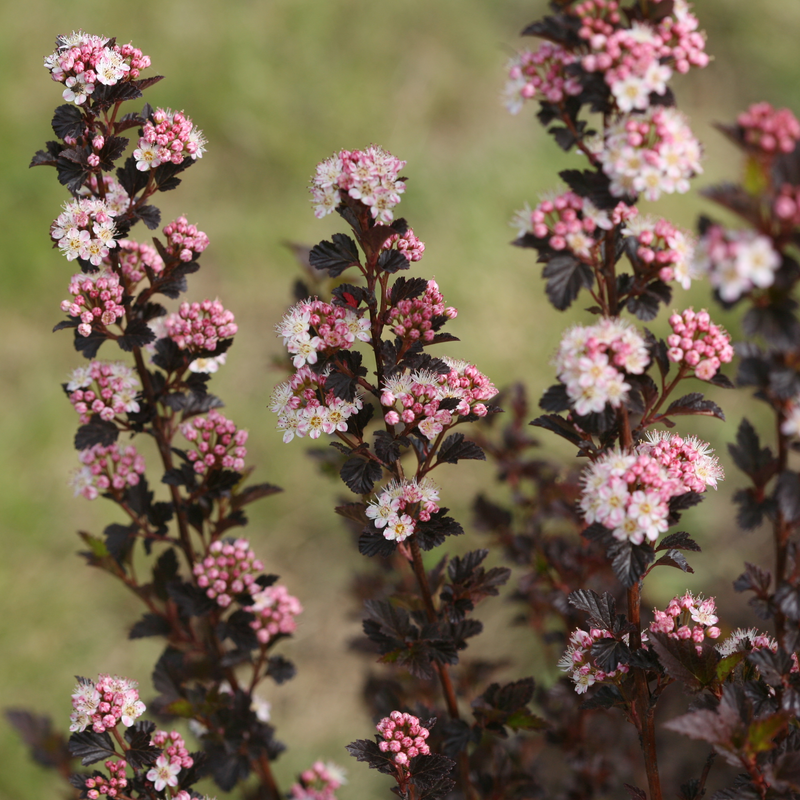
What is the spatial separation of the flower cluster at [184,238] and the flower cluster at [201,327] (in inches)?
5.1

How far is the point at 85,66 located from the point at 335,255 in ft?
2.41

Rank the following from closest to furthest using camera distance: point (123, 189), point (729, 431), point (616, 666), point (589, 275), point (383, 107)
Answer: point (589, 275)
point (616, 666)
point (123, 189)
point (729, 431)
point (383, 107)

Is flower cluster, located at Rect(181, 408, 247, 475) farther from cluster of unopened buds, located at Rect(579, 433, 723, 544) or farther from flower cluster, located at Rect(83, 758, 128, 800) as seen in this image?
cluster of unopened buds, located at Rect(579, 433, 723, 544)

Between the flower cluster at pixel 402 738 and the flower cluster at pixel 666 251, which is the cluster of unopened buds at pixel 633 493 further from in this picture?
the flower cluster at pixel 402 738

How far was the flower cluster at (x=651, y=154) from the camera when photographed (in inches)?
53.9

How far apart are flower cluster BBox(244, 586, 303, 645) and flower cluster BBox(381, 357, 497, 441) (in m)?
0.89

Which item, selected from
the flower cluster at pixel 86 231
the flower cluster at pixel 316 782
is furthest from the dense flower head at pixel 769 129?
the flower cluster at pixel 316 782

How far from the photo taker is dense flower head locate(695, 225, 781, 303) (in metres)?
1.20

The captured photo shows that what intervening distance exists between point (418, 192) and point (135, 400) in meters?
3.80

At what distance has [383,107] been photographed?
603cm

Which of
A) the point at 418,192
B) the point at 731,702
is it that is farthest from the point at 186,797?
the point at 418,192

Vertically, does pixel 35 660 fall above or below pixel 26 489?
below

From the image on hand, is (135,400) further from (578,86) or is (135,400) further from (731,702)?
(731,702)

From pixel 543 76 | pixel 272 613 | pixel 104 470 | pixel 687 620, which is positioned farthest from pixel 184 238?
pixel 687 620
